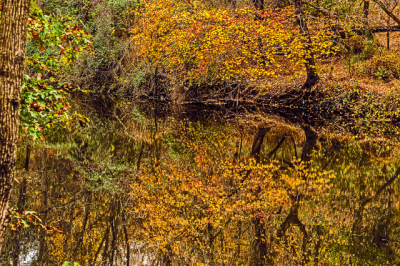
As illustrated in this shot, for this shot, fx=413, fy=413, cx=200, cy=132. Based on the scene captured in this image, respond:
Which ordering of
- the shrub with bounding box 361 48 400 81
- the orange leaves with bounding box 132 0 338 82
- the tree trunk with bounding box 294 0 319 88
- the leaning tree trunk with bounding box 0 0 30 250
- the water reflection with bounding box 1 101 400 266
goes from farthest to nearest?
1. the shrub with bounding box 361 48 400 81
2. the tree trunk with bounding box 294 0 319 88
3. the orange leaves with bounding box 132 0 338 82
4. the water reflection with bounding box 1 101 400 266
5. the leaning tree trunk with bounding box 0 0 30 250

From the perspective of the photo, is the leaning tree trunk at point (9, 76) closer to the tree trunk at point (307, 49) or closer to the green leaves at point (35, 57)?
the green leaves at point (35, 57)

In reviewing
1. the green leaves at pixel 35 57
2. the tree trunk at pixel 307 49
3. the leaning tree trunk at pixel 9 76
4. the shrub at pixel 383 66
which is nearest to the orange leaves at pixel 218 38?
the tree trunk at pixel 307 49

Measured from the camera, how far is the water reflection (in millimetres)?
6734

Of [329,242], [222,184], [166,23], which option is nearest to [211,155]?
[222,184]

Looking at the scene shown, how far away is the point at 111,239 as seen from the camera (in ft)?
23.1

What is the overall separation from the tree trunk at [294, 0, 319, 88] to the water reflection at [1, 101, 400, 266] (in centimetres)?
494

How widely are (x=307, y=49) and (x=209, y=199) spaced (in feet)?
41.1

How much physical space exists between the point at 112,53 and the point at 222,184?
1849cm

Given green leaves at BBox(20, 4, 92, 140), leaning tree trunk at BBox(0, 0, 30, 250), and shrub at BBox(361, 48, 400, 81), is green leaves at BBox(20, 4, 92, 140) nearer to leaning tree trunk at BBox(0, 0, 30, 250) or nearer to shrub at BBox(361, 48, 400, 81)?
leaning tree trunk at BBox(0, 0, 30, 250)

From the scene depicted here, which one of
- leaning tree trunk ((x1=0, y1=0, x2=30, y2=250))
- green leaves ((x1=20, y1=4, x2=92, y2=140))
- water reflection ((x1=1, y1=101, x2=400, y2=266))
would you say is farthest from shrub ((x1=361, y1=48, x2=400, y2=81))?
leaning tree trunk ((x1=0, y1=0, x2=30, y2=250))

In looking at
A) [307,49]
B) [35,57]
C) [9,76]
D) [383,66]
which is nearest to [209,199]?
[35,57]

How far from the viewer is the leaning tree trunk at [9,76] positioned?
312 centimetres

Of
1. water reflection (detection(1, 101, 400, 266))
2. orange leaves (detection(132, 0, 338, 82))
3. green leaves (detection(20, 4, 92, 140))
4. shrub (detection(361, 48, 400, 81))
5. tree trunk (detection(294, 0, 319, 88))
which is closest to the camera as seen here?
green leaves (detection(20, 4, 92, 140))

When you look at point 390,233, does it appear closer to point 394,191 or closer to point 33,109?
point 394,191
